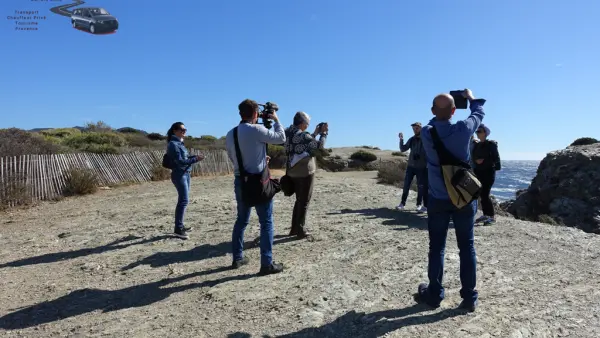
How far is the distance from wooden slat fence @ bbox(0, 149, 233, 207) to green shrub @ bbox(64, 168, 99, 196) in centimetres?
12

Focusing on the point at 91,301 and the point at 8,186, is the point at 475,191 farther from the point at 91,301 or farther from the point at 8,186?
the point at 8,186

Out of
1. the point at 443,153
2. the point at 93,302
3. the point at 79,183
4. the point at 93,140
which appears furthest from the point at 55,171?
the point at 93,140

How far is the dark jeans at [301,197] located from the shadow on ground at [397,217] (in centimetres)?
178

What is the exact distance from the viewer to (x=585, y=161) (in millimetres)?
12227

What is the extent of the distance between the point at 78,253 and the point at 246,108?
3.73m

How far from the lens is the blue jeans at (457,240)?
128 inches

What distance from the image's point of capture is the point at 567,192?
11859mm

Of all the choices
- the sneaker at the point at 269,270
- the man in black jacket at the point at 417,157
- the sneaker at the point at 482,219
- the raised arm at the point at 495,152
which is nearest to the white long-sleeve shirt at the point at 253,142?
the sneaker at the point at 269,270

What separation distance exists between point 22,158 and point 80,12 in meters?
7.68

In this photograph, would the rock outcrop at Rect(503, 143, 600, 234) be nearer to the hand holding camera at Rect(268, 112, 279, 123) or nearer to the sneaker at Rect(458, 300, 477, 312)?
the sneaker at Rect(458, 300, 477, 312)

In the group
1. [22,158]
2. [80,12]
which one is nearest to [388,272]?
[22,158]

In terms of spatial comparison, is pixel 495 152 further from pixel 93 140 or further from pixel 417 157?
pixel 93 140

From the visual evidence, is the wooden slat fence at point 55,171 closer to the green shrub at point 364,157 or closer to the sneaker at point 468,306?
the sneaker at point 468,306

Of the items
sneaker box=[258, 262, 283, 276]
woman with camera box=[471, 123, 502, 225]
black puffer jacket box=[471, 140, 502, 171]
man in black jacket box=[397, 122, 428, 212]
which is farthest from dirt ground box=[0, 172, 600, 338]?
black puffer jacket box=[471, 140, 502, 171]
